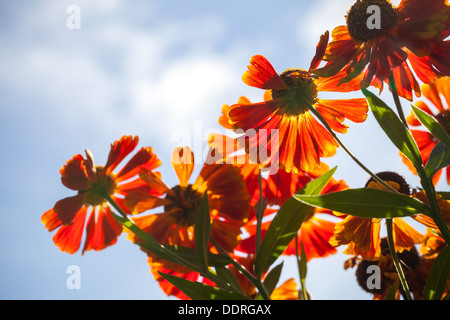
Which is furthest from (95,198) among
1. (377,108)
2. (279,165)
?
(377,108)

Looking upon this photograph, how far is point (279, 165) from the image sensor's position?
78cm

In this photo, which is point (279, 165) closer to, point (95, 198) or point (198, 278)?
point (198, 278)

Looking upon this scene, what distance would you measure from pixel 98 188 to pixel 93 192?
0.06 metres

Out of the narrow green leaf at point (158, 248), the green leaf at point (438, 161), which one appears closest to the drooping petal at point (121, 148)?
the narrow green leaf at point (158, 248)

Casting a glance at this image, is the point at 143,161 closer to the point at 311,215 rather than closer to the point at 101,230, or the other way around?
the point at 101,230

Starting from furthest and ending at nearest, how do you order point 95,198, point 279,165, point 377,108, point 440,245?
point 95,198 < point 440,245 < point 279,165 < point 377,108

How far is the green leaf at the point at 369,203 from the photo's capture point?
581mm

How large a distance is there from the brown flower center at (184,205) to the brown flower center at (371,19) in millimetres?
462

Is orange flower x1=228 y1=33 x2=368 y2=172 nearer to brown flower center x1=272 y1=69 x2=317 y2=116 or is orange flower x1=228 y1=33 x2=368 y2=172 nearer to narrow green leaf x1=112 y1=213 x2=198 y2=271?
brown flower center x1=272 y1=69 x2=317 y2=116

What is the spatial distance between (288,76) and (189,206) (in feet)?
1.10

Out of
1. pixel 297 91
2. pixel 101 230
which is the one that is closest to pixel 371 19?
pixel 297 91

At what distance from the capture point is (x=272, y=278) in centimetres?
82

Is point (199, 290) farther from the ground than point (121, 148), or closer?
closer
